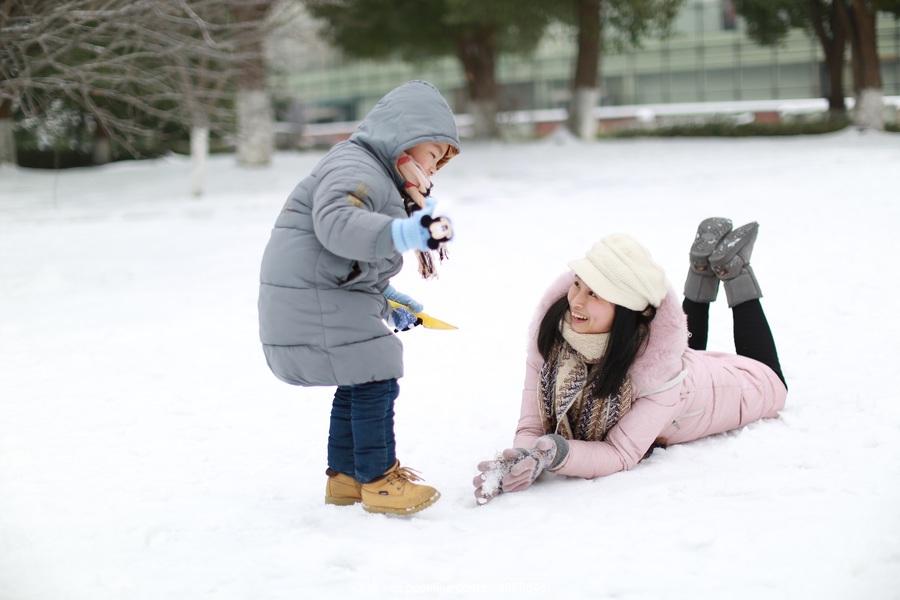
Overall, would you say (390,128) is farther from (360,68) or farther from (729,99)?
(360,68)

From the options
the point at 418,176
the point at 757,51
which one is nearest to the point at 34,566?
the point at 418,176

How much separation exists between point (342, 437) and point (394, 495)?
337 millimetres

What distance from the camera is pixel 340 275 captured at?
9.40ft

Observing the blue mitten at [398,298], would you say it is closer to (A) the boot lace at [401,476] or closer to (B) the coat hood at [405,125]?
(B) the coat hood at [405,125]

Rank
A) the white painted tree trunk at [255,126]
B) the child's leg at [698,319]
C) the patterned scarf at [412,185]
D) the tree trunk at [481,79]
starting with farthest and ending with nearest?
1. the tree trunk at [481,79]
2. the white painted tree trunk at [255,126]
3. the child's leg at [698,319]
4. the patterned scarf at [412,185]

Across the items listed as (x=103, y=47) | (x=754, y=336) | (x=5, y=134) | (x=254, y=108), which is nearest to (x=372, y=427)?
(x=754, y=336)

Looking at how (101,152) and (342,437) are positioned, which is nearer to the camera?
(342,437)

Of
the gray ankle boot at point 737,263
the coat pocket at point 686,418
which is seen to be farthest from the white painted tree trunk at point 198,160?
the coat pocket at point 686,418

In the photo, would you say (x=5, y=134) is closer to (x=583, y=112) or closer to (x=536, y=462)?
(x=583, y=112)

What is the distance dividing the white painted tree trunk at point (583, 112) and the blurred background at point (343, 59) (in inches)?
1.2

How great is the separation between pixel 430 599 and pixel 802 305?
15.1ft

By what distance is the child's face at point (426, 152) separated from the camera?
300cm

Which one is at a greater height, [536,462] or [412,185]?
[412,185]

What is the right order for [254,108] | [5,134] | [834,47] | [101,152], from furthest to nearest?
[101,152], [834,47], [5,134], [254,108]
